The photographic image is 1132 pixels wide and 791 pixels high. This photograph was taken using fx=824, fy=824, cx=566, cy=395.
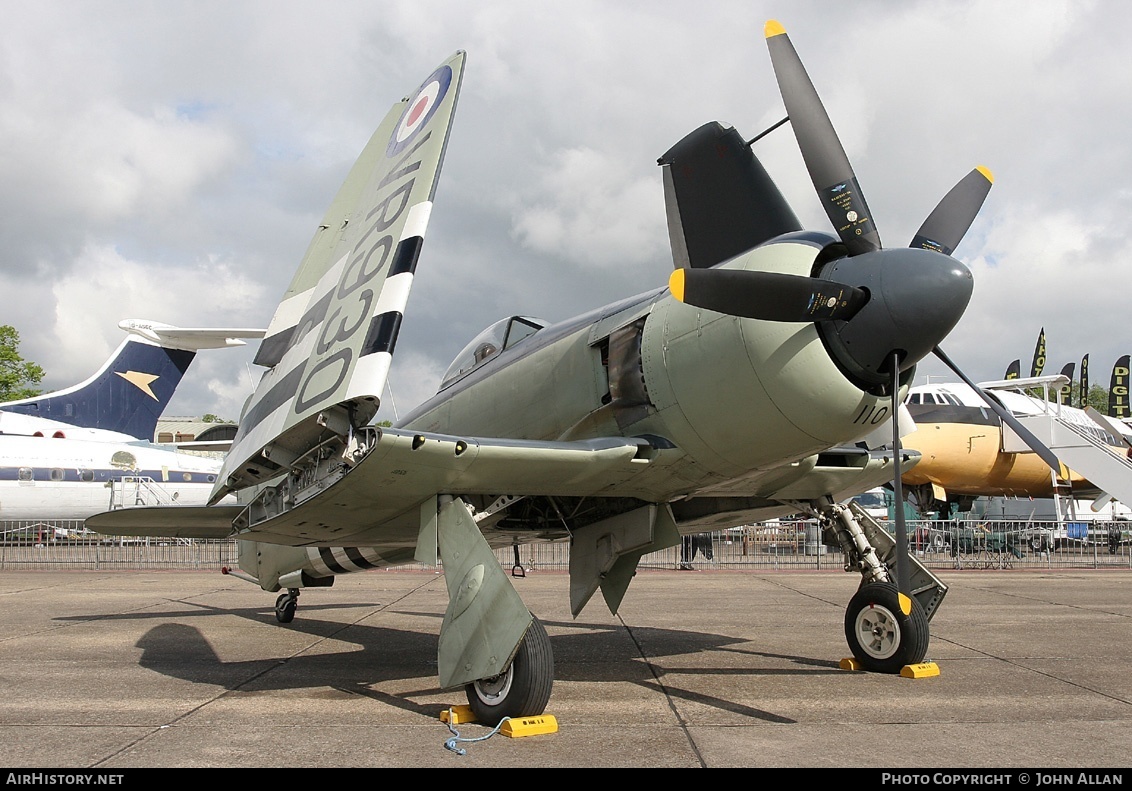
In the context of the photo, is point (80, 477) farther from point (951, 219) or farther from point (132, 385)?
point (951, 219)

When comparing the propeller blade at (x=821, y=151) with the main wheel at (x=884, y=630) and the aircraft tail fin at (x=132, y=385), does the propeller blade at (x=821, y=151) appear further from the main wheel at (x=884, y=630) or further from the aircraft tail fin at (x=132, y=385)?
the aircraft tail fin at (x=132, y=385)

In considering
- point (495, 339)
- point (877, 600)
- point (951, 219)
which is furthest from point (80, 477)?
point (951, 219)

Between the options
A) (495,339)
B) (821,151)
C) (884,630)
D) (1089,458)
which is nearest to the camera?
(821,151)

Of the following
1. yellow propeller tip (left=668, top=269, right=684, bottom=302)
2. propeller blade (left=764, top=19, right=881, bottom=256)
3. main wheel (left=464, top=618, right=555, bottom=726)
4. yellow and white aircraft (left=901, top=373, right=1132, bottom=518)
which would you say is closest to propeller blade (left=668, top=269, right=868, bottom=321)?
yellow propeller tip (left=668, top=269, right=684, bottom=302)

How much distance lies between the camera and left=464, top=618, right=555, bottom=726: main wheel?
507cm

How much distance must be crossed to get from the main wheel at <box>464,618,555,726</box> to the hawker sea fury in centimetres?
1

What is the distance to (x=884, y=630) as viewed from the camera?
712 centimetres

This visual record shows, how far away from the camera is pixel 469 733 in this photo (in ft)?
16.5

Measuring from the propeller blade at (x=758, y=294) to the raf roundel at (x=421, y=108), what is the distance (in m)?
2.32

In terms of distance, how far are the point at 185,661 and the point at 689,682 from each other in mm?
5006

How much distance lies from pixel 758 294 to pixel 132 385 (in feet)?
124

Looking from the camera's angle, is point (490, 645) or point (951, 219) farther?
point (951, 219)

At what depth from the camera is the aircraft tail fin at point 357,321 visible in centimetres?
480

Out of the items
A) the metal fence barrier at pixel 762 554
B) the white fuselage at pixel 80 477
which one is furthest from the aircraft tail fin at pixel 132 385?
Result: the metal fence barrier at pixel 762 554
